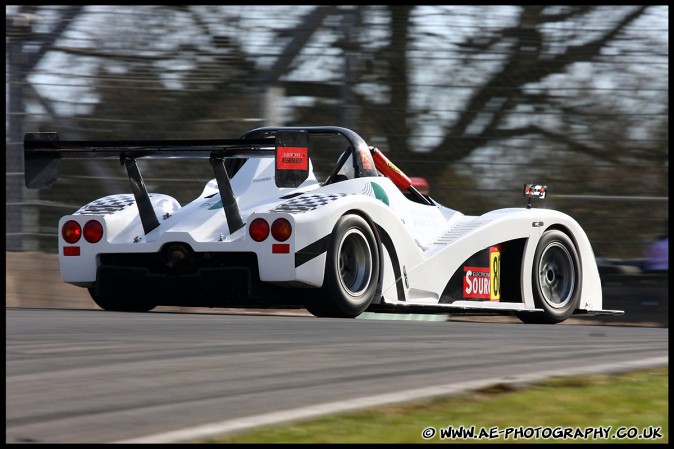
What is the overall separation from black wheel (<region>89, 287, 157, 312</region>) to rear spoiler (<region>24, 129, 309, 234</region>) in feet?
2.84

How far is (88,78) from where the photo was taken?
1136 centimetres

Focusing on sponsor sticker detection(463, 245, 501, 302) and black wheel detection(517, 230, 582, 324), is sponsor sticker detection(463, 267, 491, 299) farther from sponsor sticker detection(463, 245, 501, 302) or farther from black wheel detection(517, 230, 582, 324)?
black wheel detection(517, 230, 582, 324)

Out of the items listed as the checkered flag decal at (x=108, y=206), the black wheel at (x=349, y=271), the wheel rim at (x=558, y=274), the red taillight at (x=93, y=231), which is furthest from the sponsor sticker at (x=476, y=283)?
the red taillight at (x=93, y=231)

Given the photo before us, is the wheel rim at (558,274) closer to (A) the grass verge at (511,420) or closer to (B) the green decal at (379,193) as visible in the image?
(B) the green decal at (379,193)

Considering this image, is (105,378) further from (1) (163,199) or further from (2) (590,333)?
(1) (163,199)

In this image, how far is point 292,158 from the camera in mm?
7461

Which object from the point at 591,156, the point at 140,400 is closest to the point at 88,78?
the point at 591,156

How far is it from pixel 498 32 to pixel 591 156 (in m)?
1.50

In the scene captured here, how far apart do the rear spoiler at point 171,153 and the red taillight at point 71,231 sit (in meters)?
0.48

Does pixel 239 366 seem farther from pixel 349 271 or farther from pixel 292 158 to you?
pixel 349 271

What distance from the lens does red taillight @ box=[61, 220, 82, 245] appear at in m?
8.41

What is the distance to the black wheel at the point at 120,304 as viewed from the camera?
344 inches

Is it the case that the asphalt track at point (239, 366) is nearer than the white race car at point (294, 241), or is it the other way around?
the asphalt track at point (239, 366)

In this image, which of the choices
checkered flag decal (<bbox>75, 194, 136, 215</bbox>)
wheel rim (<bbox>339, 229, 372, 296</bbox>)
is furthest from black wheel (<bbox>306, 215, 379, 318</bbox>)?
checkered flag decal (<bbox>75, 194, 136, 215</bbox>)
